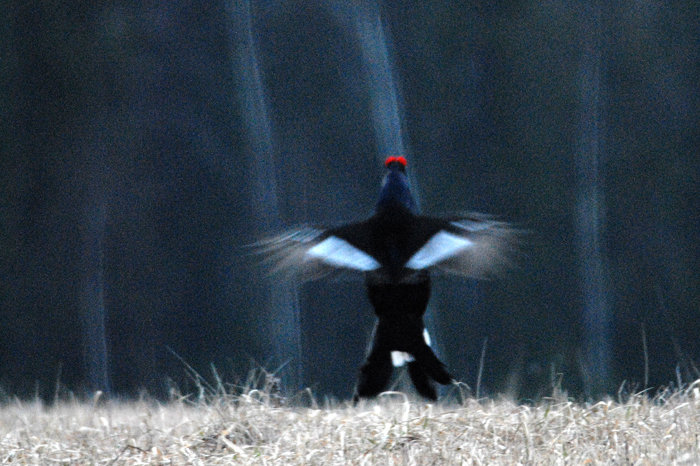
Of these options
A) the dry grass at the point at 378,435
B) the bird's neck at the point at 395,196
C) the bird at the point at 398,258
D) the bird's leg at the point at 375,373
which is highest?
the bird's neck at the point at 395,196

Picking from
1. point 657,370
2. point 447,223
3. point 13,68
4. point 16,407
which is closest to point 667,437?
point 447,223

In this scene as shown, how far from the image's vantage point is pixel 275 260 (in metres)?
2.36

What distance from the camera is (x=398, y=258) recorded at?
2.25m

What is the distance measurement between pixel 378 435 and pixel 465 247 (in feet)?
1.76

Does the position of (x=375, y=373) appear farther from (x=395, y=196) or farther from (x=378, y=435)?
(x=395, y=196)

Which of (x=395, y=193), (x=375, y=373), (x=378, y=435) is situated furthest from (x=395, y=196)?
(x=378, y=435)

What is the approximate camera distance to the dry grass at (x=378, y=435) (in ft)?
6.75

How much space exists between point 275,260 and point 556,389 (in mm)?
957

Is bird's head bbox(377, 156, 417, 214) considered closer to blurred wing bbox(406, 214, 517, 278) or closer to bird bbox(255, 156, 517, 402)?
bird bbox(255, 156, 517, 402)

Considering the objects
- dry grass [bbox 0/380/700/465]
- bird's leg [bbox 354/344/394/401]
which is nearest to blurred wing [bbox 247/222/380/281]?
bird's leg [bbox 354/344/394/401]

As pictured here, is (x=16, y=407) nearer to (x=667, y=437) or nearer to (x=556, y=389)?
(x=556, y=389)

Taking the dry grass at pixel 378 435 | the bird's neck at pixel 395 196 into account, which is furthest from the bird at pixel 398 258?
the dry grass at pixel 378 435

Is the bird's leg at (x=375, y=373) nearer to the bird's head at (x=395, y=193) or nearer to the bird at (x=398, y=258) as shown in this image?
the bird at (x=398, y=258)

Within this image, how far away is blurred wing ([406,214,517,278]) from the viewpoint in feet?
7.12
